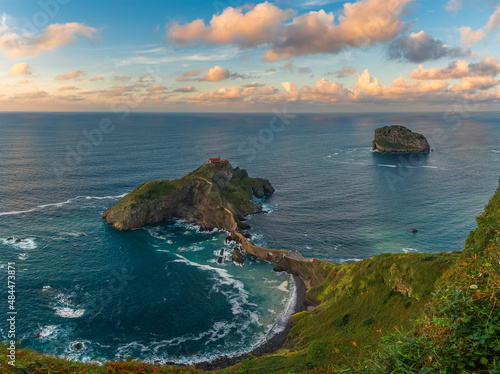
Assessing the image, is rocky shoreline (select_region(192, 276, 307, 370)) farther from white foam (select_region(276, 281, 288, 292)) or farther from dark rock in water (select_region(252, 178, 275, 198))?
dark rock in water (select_region(252, 178, 275, 198))

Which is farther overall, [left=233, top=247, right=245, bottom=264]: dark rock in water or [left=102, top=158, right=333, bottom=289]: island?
[left=102, top=158, right=333, bottom=289]: island

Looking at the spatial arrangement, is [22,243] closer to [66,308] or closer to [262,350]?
[66,308]

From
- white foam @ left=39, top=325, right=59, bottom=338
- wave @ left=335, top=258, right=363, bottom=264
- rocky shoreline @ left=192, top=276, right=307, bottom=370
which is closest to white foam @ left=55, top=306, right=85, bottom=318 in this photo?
white foam @ left=39, top=325, right=59, bottom=338

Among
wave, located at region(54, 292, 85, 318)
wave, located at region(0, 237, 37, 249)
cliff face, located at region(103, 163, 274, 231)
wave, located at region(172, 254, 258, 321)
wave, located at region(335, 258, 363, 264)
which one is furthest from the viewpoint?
cliff face, located at region(103, 163, 274, 231)

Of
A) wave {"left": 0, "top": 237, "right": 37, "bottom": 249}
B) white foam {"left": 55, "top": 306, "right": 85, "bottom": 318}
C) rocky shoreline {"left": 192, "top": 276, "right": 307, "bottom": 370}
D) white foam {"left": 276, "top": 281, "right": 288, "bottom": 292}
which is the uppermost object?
wave {"left": 0, "top": 237, "right": 37, "bottom": 249}

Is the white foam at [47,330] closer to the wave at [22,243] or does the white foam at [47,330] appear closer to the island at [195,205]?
the wave at [22,243]

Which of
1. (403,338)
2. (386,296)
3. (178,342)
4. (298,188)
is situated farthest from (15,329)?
(298,188)

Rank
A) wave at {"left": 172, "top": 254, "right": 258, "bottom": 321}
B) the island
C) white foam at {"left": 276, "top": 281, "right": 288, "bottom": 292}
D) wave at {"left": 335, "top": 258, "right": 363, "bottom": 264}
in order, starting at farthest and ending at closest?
the island
wave at {"left": 335, "top": 258, "right": 363, "bottom": 264}
white foam at {"left": 276, "top": 281, "right": 288, "bottom": 292}
wave at {"left": 172, "top": 254, "right": 258, "bottom": 321}
